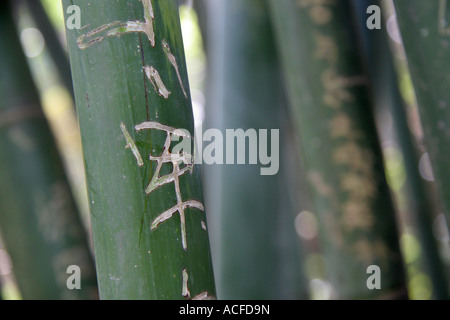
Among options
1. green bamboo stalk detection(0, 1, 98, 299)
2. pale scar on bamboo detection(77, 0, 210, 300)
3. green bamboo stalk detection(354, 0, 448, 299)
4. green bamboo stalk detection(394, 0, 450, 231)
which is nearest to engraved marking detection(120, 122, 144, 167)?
pale scar on bamboo detection(77, 0, 210, 300)

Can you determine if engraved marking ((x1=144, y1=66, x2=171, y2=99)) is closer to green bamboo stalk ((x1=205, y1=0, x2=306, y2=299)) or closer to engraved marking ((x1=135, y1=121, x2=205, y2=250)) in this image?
engraved marking ((x1=135, y1=121, x2=205, y2=250))

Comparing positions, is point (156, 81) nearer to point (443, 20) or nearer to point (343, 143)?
point (443, 20)

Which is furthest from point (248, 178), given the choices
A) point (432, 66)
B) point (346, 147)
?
point (432, 66)

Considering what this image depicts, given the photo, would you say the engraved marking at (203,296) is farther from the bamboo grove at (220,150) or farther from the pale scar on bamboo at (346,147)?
the pale scar on bamboo at (346,147)

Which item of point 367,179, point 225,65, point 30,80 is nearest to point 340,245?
point 367,179

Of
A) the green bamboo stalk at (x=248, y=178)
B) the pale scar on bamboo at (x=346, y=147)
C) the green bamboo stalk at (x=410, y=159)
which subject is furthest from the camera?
the green bamboo stalk at (x=410, y=159)

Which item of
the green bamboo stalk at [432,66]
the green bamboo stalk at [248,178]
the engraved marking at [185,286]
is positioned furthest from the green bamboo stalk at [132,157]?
the green bamboo stalk at [248,178]
